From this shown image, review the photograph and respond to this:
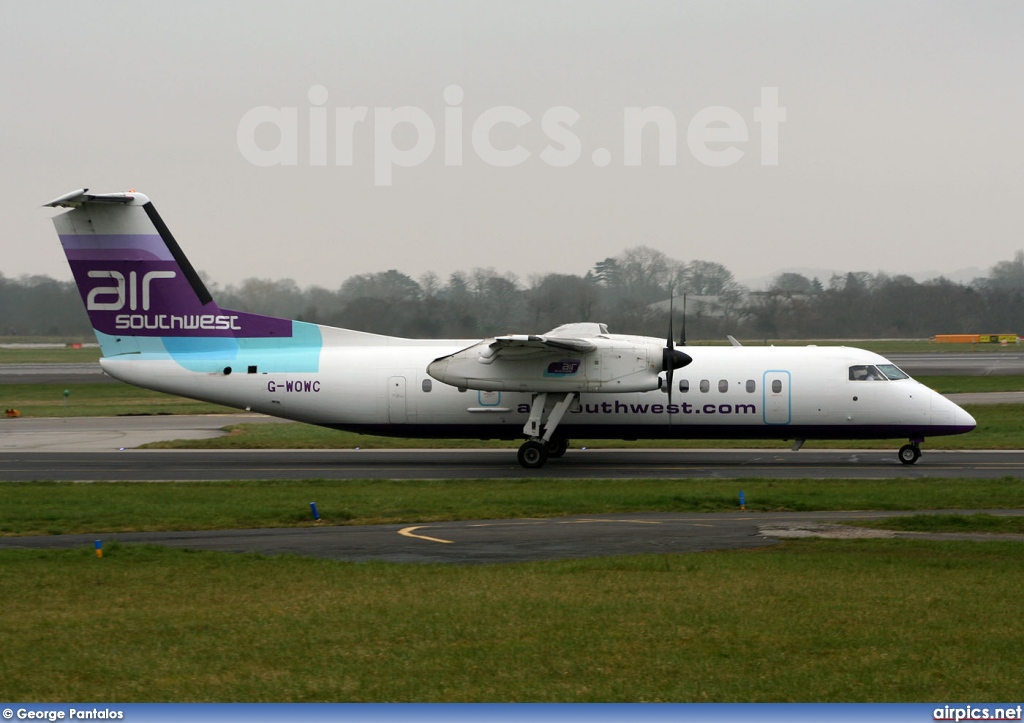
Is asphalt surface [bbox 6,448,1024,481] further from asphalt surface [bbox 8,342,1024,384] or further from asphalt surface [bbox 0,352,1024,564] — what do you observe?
asphalt surface [bbox 8,342,1024,384]

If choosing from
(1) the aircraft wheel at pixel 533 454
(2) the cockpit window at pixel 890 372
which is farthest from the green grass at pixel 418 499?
(2) the cockpit window at pixel 890 372

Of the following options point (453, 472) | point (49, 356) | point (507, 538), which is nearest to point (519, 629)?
point (507, 538)

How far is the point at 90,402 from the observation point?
52031 millimetres

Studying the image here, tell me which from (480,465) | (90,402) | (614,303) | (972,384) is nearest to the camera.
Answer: (480,465)

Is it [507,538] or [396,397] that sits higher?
[396,397]

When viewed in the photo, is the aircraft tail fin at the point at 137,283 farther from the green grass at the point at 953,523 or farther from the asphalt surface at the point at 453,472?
the green grass at the point at 953,523

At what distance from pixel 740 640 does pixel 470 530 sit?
8891 millimetres

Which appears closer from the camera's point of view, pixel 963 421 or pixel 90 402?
pixel 963 421

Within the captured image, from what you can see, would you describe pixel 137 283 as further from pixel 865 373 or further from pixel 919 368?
pixel 919 368

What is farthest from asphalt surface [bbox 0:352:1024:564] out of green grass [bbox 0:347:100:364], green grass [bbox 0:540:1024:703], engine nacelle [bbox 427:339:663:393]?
green grass [bbox 0:347:100:364]

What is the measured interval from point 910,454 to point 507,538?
51.6 ft

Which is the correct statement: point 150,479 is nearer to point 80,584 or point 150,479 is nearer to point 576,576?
point 80,584

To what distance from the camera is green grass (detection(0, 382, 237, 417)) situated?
46344 mm

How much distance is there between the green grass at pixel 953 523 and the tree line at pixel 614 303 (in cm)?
2223
